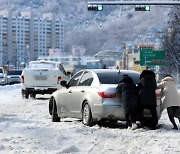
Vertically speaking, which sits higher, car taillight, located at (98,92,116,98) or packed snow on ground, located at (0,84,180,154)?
car taillight, located at (98,92,116,98)

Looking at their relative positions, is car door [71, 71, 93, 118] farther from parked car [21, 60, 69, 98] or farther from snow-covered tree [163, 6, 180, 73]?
snow-covered tree [163, 6, 180, 73]

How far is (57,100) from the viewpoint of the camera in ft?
49.6

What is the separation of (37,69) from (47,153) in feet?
54.6

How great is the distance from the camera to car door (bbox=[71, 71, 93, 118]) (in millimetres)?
13750

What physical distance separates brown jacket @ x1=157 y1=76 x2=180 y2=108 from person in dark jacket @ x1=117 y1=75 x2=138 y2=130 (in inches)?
27.0

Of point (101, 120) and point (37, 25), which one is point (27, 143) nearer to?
point (101, 120)

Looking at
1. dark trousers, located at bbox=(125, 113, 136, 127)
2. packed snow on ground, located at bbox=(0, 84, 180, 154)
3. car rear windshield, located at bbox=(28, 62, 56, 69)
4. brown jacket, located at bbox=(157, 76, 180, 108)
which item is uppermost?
car rear windshield, located at bbox=(28, 62, 56, 69)

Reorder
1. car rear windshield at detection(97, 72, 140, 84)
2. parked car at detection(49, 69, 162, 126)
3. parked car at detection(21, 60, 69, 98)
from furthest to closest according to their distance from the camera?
parked car at detection(21, 60, 69, 98), car rear windshield at detection(97, 72, 140, 84), parked car at detection(49, 69, 162, 126)

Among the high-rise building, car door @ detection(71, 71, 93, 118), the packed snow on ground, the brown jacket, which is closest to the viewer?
the packed snow on ground

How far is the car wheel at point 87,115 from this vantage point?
43.4ft

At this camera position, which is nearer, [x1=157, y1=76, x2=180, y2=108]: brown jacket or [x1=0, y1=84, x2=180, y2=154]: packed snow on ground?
[x1=0, y1=84, x2=180, y2=154]: packed snow on ground

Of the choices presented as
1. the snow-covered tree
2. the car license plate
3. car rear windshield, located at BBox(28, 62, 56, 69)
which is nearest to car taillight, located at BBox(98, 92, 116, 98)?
the car license plate

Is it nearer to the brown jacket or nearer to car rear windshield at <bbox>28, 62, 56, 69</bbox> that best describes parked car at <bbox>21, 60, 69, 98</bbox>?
car rear windshield at <bbox>28, 62, 56, 69</bbox>

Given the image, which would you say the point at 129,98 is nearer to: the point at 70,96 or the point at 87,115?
the point at 87,115
